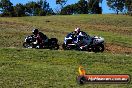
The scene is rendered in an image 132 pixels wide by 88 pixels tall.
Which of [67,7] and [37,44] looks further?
[67,7]

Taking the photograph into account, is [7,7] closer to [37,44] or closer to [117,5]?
[117,5]

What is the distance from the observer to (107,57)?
22.7m

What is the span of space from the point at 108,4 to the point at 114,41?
94017 mm

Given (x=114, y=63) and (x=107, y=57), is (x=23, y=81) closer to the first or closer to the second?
(x=114, y=63)

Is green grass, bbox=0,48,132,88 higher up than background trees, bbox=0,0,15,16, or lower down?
higher up

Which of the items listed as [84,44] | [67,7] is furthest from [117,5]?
[84,44]

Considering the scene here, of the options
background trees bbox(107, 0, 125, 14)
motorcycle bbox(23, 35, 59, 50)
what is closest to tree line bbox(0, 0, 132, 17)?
background trees bbox(107, 0, 125, 14)

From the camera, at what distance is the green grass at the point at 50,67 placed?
14.5 meters

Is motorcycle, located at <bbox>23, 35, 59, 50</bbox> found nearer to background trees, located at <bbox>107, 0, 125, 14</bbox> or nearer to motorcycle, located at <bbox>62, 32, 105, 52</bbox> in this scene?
motorcycle, located at <bbox>62, 32, 105, 52</bbox>

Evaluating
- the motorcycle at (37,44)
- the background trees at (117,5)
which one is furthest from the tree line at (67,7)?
the motorcycle at (37,44)

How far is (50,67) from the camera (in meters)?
18.2

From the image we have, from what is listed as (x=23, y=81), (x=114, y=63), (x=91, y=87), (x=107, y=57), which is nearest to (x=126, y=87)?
(x=91, y=87)

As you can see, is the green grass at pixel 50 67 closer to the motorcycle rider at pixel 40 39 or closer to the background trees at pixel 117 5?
the motorcycle rider at pixel 40 39

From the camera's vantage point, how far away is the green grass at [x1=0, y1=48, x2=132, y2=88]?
571 inches
